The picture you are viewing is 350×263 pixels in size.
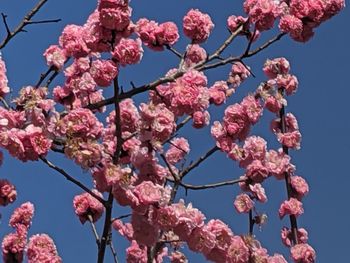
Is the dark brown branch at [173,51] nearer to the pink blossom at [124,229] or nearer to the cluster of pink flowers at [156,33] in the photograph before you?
the cluster of pink flowers at [156,33]

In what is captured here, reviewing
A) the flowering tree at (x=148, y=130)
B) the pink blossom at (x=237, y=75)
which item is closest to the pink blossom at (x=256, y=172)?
the flowering tree at (x=148, y=130)

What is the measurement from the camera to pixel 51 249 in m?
4.23

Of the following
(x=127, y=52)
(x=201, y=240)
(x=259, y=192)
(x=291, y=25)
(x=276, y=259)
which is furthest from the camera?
(x=276, y=259)

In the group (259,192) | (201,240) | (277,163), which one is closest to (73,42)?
(201,240)

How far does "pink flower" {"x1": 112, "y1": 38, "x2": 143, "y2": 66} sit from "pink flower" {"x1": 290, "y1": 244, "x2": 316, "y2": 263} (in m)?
2.20

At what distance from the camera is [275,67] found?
18.8ft

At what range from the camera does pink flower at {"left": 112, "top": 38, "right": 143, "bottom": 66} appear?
365 centimetres

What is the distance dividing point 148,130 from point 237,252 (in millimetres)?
1072

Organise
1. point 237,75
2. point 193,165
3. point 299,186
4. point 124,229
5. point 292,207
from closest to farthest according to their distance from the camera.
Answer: point 193,165 < point 292,207 < point 299,186 < point 124,229 < point 237,75

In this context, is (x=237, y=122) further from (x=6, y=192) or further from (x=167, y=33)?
(x=6, y=192)

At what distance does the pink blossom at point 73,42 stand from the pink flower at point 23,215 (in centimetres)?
101

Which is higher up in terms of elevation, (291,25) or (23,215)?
(291,25)

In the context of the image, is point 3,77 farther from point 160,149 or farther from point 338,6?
point 338,6

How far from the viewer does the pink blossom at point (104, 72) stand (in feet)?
12.0
